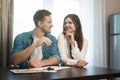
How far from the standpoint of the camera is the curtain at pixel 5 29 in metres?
2.33

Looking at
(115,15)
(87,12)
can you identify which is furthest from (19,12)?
(115,15)

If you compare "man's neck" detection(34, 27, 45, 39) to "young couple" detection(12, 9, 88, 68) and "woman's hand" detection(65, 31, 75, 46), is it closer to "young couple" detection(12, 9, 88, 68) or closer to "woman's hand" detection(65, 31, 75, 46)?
"young couple" detection(12, 9, 88, 68)

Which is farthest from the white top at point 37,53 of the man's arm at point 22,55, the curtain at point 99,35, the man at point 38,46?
the curtain at point 99,35

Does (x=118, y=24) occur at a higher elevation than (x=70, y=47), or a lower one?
higher

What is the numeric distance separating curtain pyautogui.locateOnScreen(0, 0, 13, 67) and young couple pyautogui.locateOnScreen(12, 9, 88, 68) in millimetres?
259

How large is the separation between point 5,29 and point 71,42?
0.78m

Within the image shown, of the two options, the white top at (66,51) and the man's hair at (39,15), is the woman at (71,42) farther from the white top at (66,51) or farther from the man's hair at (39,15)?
the man's hair at (39,15)

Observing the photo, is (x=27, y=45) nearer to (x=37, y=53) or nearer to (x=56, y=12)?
(x=37, y=53)

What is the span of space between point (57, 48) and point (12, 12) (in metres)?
0.67

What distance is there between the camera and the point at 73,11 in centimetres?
288

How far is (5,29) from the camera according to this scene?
2.34 m

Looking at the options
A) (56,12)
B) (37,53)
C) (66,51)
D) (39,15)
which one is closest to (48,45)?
(37,53)

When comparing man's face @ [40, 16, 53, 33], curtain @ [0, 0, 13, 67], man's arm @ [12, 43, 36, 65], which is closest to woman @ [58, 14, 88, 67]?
man's face @ [40, 16, 53, 33]

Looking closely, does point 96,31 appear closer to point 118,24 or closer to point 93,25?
point 93,25
